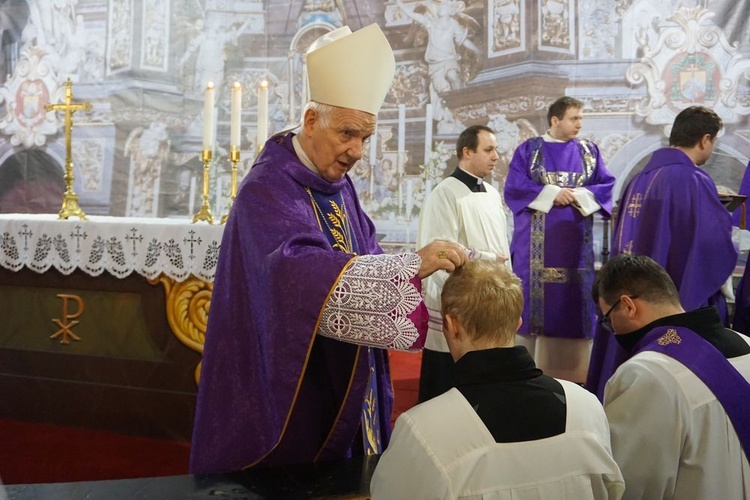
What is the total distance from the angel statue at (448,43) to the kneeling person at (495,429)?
750cm

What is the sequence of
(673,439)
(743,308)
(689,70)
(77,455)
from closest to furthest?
(673,439), (77,455), (743,308), (689,70)

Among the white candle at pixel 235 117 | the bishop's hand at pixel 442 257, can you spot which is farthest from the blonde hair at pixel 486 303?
the white candle at pixel 235 117

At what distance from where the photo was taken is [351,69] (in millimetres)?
2336

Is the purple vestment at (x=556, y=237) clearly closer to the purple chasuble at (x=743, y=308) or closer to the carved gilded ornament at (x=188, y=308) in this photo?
the purple chasuble at (x=743, y=308)

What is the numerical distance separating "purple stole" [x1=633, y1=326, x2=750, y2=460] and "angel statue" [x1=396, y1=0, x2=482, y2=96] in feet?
23.2

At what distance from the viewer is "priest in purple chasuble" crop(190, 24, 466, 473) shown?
1.93 meters

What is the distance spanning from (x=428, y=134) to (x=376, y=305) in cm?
731

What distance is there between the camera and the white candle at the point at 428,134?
9.02 metres

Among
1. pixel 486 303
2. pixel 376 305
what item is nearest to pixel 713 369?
pixel 486 303

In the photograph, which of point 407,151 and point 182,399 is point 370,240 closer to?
point 182,399

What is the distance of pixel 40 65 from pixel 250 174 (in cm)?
962

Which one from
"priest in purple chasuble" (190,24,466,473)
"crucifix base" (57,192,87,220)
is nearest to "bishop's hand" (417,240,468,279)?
"priest in purple chasuble" (190,24,466,473)

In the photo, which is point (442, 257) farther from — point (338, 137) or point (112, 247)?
point (112, 247)

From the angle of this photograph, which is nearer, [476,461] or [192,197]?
[476,461]
